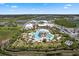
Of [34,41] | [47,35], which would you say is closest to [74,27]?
[47,35]

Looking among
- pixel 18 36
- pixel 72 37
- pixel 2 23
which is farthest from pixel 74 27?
pixel 2 23

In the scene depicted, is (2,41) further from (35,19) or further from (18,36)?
(35,19)

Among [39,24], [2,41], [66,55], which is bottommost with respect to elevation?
[66,55]

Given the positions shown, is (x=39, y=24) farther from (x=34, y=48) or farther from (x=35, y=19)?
(x=34, y=48)

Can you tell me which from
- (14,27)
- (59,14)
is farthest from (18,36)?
(59,14)

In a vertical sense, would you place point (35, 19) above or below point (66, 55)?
above

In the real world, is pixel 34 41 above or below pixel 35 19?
below
